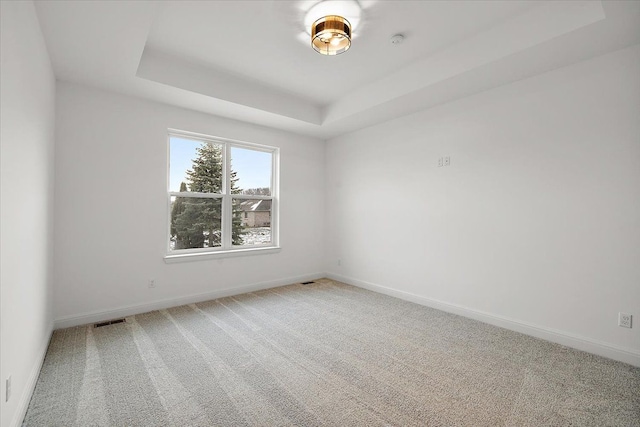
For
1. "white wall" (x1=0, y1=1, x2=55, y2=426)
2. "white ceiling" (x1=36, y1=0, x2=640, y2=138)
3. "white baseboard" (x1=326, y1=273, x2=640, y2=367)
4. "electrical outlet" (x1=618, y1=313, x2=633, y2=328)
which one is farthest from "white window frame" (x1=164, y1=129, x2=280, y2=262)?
"electrical outlet" (x1=618, y1=313, x2=633, y2=328)

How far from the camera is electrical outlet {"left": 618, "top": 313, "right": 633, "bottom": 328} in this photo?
2.43 meters

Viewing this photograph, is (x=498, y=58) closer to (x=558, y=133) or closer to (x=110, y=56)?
(x=558, y=133)

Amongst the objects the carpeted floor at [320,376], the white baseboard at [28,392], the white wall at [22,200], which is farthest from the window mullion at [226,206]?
the white baseboard at [28,392]

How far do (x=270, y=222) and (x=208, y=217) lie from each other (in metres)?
1.03

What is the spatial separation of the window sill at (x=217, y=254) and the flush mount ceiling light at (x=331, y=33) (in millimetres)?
2883

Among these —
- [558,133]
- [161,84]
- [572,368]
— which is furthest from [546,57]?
[161,84]

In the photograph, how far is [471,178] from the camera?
3.46 metres

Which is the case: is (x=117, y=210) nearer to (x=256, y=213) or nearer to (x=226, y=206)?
(x=226, y=206)

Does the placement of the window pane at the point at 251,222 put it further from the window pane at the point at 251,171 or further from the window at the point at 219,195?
the window pane at the point at 251,171

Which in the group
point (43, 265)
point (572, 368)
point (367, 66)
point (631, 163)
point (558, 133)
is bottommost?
point (572, 368)

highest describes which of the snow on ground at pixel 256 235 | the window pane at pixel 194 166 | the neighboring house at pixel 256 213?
the window pane at pixel 194 166

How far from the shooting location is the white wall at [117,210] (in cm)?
308

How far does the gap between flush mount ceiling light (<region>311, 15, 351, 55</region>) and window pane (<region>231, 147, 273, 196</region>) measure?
2315 mm

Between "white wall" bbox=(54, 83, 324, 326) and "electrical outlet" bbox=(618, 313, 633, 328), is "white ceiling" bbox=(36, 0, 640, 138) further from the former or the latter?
"electrical outlet" bbox=(618, 313, 633, 328)
